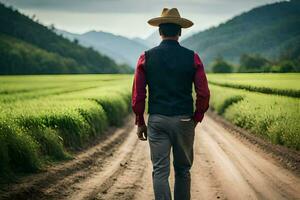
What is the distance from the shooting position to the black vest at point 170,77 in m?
6.45

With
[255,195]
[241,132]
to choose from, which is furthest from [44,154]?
[241,132]

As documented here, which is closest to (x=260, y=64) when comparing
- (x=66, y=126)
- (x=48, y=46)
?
(x=48, y=46)

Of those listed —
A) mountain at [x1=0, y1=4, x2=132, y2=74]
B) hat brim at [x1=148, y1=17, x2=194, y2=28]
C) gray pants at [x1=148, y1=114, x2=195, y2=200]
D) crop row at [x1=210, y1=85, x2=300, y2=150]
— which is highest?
mountain at [x1=0, y1=4, x2=132, y2=74]

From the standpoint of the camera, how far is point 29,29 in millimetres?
184500

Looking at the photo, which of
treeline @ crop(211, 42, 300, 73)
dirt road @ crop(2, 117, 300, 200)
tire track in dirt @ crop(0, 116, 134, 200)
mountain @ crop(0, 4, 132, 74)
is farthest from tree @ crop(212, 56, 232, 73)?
tire track in dirt @ crop(0, 116, 134, 200)

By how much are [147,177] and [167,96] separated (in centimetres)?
456

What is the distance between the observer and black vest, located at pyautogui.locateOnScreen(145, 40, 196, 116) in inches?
254

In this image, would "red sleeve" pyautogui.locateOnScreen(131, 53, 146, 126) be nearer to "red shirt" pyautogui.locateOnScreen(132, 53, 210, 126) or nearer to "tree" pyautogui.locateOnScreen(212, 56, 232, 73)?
"red shirt" pyautogui.locateOnScreen(132, 53, 210, 126)

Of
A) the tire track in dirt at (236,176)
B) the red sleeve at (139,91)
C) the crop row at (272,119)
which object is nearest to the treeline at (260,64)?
the crop row at (272,119)

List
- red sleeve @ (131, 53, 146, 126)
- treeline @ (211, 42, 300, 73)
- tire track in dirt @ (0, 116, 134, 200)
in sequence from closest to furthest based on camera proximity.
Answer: red sleeve @ (131, 53, 146, 126) < tire track in dirt @ (0, 116, 134, 200) < treeline @ (211, 42, 300, 73)

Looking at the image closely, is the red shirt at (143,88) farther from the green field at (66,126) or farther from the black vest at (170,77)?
the green field at (66,126)

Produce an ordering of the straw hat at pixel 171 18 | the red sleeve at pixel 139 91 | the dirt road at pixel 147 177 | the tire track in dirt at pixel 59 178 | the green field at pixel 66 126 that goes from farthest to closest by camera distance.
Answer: the green field at pixel 66 126 < the dirt road at pixel 147 177 < the tire track in dirt at pixel 59 178 < the straw hat at pixel 171 18 < the red sleeve at pixel 139 91

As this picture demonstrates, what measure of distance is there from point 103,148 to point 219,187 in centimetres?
630

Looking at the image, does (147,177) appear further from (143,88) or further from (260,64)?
(260,64)
